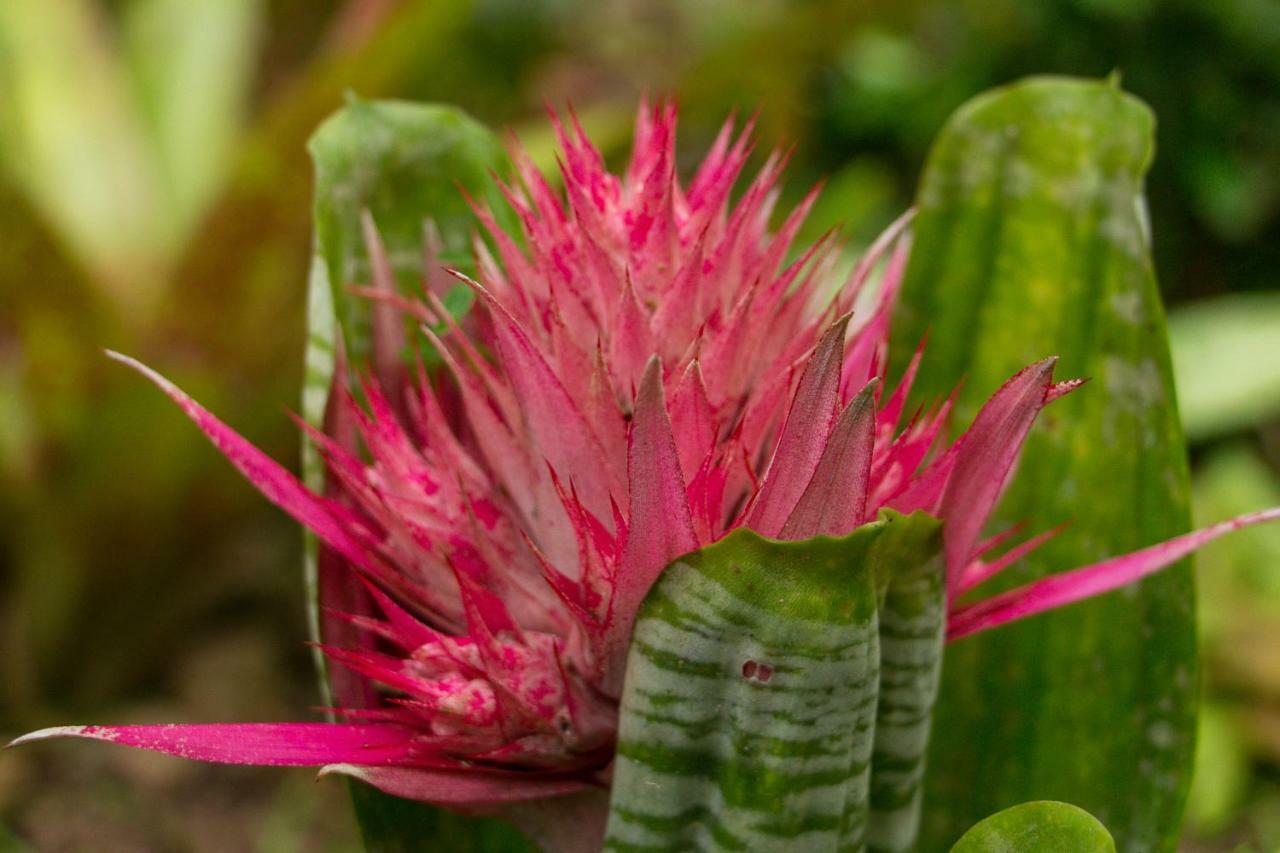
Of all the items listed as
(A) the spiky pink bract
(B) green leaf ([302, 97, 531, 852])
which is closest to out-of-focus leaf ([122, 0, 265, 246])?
(B) green leaf ([302, 97, 531, 852])

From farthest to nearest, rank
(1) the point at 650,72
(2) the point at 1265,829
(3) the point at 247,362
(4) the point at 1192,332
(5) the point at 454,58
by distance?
(1) the point at 650,72 → (5) the point at 454,58 → (4) the point at 1192,332 → (2) the point at 1265,829 → (3) the point at 247,362

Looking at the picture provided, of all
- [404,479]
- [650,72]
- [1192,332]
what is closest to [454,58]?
[650,72]

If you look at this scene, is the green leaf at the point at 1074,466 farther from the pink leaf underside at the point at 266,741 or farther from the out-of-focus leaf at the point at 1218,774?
the out-of-focus leaf at the point at 1218,774

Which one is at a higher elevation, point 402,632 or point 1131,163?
point 1131,163

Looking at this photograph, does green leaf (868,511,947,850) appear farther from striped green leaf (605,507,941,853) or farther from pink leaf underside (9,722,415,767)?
pink leaf underside (9,722,415,767)

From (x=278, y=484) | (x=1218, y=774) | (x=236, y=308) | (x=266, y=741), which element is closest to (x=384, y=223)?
(x=278, y=484)

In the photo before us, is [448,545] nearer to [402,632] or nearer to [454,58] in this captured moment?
[402,632]
